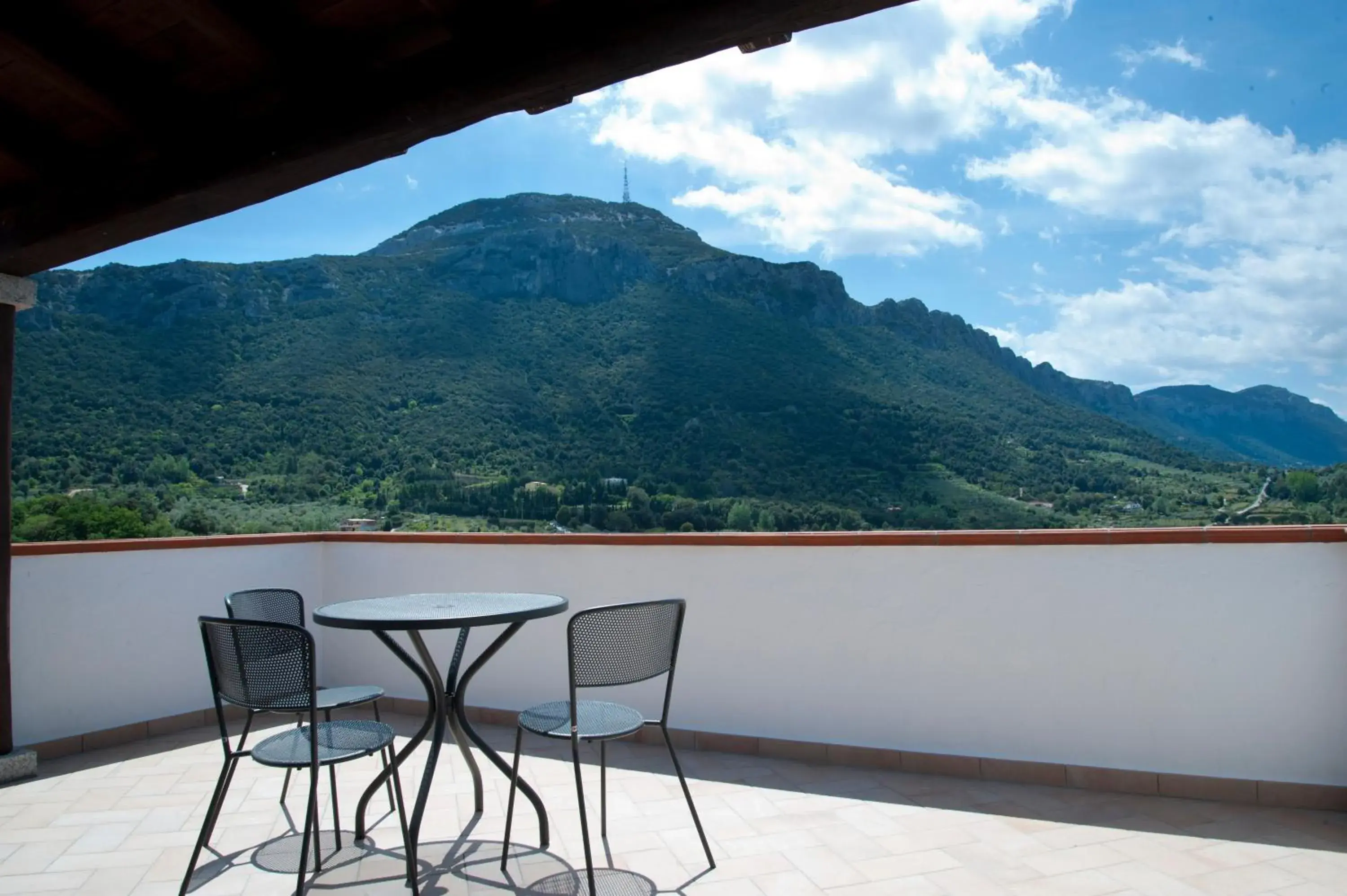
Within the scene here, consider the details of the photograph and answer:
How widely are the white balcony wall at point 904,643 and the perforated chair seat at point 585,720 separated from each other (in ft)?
4.06

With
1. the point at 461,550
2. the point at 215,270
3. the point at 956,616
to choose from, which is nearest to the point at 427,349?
the point at 215,270

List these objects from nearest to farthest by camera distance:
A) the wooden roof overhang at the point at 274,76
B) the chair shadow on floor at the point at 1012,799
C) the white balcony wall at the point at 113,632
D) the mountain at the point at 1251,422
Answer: the wooden roof overhang at the point at 274,76 → the chair shadow on floor at the point at 1012,799 → the white balcony wall at the point at 113,632 → the mountain at the point at 1251,422

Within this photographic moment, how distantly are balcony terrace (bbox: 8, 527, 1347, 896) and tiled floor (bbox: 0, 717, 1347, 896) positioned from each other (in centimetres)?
1

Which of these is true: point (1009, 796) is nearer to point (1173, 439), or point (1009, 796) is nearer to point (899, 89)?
point (899, 89)

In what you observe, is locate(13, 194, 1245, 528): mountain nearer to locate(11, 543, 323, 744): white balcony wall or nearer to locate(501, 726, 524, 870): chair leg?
locate(11, 543, 323, 744): white balcony wall

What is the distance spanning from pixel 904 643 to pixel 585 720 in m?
1.61

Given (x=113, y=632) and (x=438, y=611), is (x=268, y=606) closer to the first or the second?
(x=438, y=611)

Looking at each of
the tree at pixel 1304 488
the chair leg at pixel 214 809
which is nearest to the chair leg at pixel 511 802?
the chair leg at pixel 214 809

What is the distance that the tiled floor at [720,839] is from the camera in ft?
7.70

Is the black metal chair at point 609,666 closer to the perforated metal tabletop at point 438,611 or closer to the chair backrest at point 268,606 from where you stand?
the perforated metal tabletop at point 438,611

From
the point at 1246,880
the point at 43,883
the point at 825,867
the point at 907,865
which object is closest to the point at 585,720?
the point at 825,867

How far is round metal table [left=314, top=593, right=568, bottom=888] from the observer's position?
2.31m

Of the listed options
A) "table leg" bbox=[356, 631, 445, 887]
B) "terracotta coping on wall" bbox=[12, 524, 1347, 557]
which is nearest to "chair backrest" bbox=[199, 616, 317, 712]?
"table leg" bbox=[356, 631, 445, 887]

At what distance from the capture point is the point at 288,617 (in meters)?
3.21
